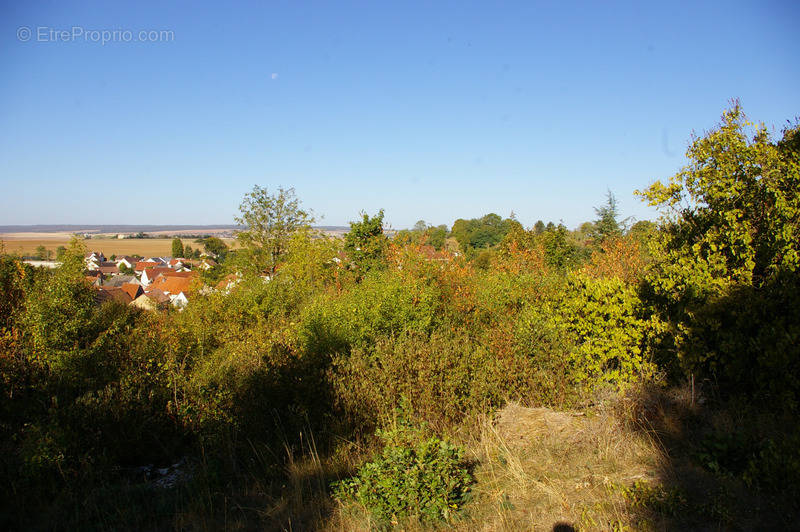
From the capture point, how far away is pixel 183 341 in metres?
13.4

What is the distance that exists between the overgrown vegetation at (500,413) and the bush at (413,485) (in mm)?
19

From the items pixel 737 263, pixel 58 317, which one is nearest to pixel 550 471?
pixel 737 263

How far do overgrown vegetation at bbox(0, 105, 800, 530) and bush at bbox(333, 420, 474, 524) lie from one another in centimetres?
2

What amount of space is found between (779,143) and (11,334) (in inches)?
679

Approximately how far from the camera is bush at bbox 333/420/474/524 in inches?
151

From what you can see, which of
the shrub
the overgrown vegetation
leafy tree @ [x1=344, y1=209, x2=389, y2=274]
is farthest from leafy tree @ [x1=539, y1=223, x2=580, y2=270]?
the shrub

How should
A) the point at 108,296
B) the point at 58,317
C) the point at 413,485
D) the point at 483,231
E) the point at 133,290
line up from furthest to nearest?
the point at 483,231
the point at 133,290
the point at 108,296
the point at 58,317
the point at 413,485

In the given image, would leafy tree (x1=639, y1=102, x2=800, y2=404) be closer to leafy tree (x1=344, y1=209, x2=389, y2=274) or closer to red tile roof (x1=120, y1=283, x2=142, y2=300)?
leafy tree (x1=344, y1=209, x2=389, y2=274)

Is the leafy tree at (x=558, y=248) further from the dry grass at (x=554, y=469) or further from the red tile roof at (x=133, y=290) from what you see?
the red tile roof at (x=133, y=290)

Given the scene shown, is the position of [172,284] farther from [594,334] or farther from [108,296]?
[594,334]

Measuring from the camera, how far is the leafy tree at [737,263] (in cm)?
498

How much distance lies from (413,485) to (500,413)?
7.54 ft

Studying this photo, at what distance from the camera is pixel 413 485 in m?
3.86

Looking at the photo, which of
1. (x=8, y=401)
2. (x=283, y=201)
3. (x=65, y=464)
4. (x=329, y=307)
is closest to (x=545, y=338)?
(x=329, y=307)
